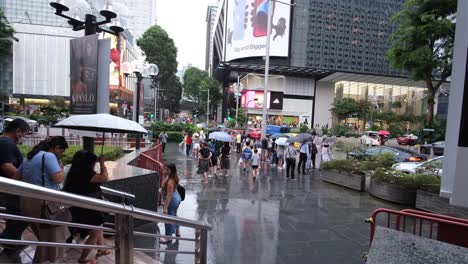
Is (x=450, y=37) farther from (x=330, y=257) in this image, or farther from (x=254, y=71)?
(x=254, y=71)

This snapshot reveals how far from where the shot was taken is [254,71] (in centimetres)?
6425

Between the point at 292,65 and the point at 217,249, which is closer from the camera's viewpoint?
the point at 217,249

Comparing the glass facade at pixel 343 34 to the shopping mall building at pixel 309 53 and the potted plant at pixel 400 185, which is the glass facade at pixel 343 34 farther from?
the potted plant at pixel 400 185

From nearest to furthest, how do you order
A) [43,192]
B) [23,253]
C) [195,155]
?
[43,192] < [23,253] < [195,155]

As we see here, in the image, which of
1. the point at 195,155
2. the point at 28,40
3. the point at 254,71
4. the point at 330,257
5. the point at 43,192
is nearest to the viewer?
the point at 43,192

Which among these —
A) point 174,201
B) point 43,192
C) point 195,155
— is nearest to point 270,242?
point 174,201

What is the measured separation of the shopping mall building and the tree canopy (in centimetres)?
1328

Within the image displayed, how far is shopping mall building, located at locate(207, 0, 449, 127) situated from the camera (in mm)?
59031

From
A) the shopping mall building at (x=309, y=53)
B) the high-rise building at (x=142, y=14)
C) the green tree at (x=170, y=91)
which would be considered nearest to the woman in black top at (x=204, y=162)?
the green tree at (x=170, y=91)

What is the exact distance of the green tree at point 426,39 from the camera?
29078mm

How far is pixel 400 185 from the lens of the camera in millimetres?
10102

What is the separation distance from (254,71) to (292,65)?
8.23 meters

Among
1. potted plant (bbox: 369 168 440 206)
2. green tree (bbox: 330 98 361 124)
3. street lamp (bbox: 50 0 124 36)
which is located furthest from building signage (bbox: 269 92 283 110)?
street lamp (bbox: 50 0 124 36)

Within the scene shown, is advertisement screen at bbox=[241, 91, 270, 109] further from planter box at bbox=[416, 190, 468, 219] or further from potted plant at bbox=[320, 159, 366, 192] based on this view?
planter box at bbox=[416, 190, 468, 219]
